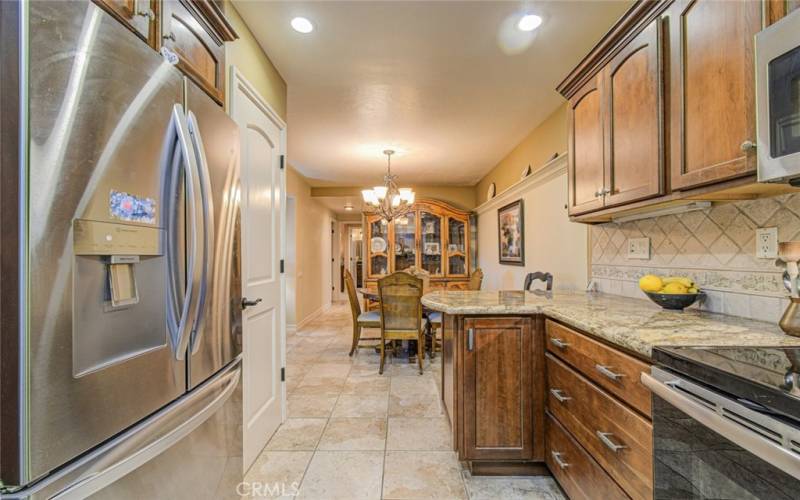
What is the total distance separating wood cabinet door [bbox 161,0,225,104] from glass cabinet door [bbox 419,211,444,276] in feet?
14.8

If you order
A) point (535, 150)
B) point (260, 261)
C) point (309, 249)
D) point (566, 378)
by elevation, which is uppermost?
point (535, 150)

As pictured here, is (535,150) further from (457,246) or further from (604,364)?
(604,364)

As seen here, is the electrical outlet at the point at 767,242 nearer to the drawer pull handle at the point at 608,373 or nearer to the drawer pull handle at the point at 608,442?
the drawer pull handle at the point at 608,373

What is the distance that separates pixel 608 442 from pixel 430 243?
4.74 metres

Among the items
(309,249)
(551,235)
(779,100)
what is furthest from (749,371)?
(309,249)

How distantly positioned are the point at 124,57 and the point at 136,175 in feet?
0.94

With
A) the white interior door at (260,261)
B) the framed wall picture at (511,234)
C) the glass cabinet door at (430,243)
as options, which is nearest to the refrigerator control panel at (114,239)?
the white interior door at (260,261)

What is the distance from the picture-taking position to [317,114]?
10.3ft

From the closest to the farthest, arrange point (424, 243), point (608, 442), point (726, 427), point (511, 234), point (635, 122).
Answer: point (726, 427)
point (608, 442)
point (635, 122)
point (511, 234)
point (424, 243)

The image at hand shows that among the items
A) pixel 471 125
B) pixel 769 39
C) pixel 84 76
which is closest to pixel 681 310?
pixel 769 39

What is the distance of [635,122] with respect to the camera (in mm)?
1579

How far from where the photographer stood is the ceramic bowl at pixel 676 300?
153 cm

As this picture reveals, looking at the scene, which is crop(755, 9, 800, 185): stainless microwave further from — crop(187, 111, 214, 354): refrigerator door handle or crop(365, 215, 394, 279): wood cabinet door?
crop(365, 215, 394, 279): wood cabinet door

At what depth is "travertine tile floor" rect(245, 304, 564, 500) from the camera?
172 centimetres
